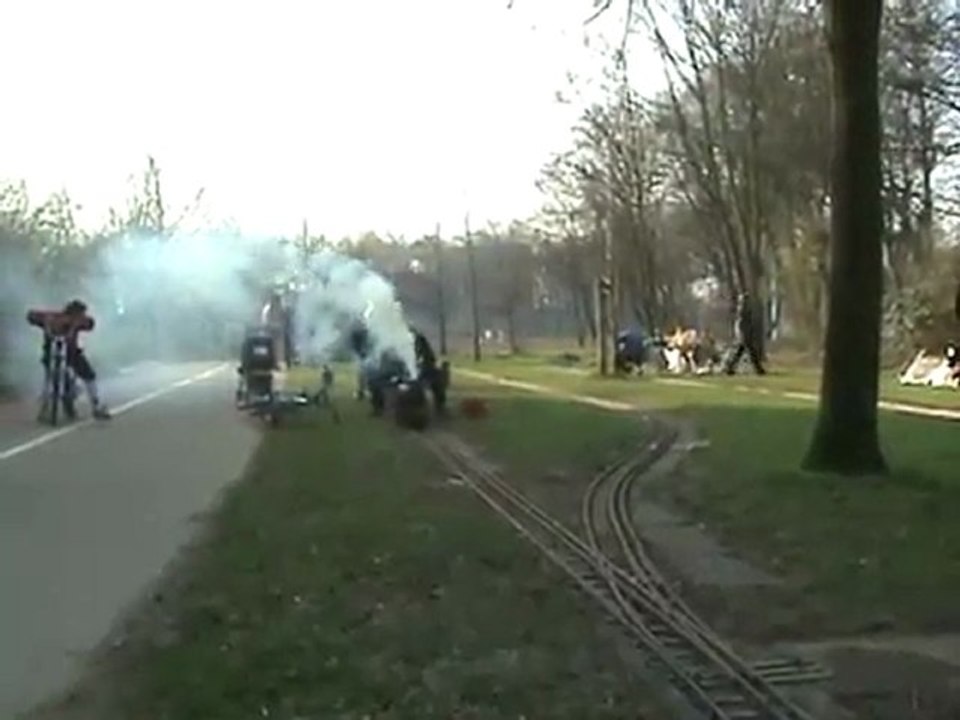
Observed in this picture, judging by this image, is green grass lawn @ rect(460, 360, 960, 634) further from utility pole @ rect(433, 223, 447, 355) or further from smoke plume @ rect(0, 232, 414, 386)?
utility pole @ rect(433, 223, 447, 355)

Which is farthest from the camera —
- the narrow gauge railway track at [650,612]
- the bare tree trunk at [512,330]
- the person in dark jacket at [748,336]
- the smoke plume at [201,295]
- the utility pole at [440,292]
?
the bare tree trunk at [512,330]

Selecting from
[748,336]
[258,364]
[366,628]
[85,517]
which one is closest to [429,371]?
[258,364]

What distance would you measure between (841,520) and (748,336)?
43.7 m

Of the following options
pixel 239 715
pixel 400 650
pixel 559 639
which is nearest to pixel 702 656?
pixel 559 639

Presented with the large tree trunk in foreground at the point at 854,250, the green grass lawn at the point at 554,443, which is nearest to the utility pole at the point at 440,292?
the green grass lawn at the point at 554,443

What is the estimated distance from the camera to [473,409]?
35.1 meters

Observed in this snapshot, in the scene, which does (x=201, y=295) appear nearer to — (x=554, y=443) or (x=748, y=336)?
(x=748, y=336)

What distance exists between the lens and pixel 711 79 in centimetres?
5522

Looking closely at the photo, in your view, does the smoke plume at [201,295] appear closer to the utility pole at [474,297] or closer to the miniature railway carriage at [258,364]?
the miniature railway carriage at [258,364]

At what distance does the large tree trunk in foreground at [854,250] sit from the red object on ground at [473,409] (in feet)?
49.2

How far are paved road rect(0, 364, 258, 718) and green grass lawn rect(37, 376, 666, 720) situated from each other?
15.0 inches

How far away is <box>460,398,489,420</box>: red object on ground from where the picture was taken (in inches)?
1345

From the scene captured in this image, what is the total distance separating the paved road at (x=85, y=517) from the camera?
34.5 ft

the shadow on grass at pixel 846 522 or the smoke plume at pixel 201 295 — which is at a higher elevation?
the smoke plume at pixel 201 295
